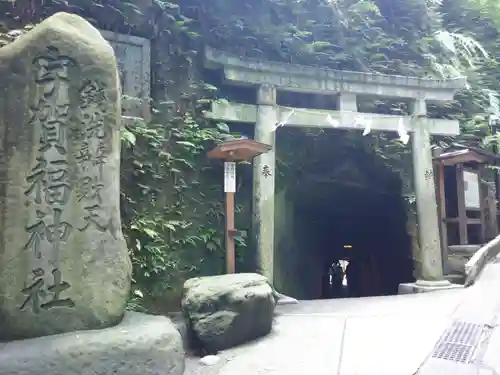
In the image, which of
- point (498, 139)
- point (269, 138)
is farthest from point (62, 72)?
point (498, 139)

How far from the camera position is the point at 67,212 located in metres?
4.08

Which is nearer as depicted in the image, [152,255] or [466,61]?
[152,255]

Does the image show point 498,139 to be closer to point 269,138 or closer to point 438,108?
point 438,108

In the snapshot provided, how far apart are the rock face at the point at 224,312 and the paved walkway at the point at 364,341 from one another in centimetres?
17

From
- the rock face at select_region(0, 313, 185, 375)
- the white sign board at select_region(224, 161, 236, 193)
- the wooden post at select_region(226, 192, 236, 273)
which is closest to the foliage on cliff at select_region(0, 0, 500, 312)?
the wooden post at select_region(226, 192, 236, 273)

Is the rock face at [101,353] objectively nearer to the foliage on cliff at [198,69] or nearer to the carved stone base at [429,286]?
the foliage on cliff at [198,69]

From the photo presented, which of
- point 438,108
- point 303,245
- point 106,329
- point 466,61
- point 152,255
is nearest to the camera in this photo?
point 106,329

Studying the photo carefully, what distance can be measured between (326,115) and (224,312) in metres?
4.61

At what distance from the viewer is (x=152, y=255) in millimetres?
6551

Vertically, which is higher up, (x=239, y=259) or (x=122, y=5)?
(x=122, y=5)

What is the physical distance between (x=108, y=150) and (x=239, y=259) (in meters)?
3.86

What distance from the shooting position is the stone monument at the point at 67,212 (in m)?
3.81

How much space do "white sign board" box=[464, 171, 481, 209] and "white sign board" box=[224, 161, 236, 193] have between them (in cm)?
615

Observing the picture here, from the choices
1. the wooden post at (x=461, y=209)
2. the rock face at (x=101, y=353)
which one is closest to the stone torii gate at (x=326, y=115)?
the wooden post at (x=461, y=209)
